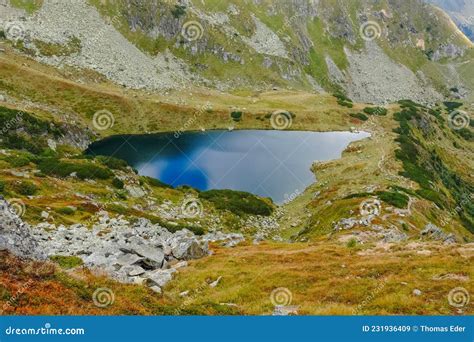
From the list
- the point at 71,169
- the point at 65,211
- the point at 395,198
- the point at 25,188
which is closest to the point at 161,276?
the point at 65,211

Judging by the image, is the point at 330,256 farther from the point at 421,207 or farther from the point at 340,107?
the point at 340,107

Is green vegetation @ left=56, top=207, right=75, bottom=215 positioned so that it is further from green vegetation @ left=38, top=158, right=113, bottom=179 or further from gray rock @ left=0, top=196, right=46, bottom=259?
gray rock @ left=0, top=196, right=46, bottom=259

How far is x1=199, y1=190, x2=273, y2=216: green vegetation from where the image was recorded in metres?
69.2

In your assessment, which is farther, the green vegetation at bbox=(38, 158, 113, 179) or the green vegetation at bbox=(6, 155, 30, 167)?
the green vegetation at bbox=(38, 158, 113, 179)

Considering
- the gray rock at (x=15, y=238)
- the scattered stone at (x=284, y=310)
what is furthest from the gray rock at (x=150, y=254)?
the scattered stone at (x=284, y=310)

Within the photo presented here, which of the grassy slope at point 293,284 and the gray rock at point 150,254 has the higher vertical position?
the grassy slope at point 293,284

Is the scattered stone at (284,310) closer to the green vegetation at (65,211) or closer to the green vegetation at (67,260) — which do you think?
the green vegetation at (67,260)

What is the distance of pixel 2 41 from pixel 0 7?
2123 cm

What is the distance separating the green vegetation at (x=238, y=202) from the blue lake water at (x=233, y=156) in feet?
24.4

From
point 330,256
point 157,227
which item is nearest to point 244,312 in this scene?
point 330,256

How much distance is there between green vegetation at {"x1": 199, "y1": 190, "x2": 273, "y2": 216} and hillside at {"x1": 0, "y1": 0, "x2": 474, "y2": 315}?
0.35 m

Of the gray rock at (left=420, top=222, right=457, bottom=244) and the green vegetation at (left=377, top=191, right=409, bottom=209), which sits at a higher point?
the gray rock at (left=420, top=222, right=457, bottom=244)

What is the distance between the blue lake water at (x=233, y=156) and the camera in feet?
284

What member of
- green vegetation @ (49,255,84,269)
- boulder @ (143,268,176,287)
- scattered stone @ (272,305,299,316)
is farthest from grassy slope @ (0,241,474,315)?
green vegetation @ (49,255,84,269)
